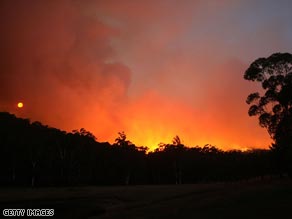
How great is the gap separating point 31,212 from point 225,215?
20721 millimetres

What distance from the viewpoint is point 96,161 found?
11431 cm

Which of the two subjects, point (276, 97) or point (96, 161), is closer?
point (276, 97)

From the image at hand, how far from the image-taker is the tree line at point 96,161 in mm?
102500

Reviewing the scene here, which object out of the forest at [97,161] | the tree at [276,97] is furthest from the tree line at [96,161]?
the tree at [276,97]

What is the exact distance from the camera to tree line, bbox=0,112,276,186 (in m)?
102

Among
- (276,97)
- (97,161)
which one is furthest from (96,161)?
(276,97)

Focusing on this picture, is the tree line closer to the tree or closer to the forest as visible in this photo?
the forest

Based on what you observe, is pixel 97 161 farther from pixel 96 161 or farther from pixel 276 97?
pixel 276 97

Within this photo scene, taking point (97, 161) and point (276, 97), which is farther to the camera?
point (97, 161)

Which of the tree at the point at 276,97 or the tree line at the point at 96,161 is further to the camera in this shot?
the tree line at the point at 96,161

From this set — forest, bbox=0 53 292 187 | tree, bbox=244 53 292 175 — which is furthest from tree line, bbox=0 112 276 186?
tree, bbox=244 53 292 175

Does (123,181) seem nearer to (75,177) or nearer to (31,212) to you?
(75,177)

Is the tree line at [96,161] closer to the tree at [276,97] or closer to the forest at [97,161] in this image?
the forest at [97,161]

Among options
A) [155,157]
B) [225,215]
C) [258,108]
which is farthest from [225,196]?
[155,157]
